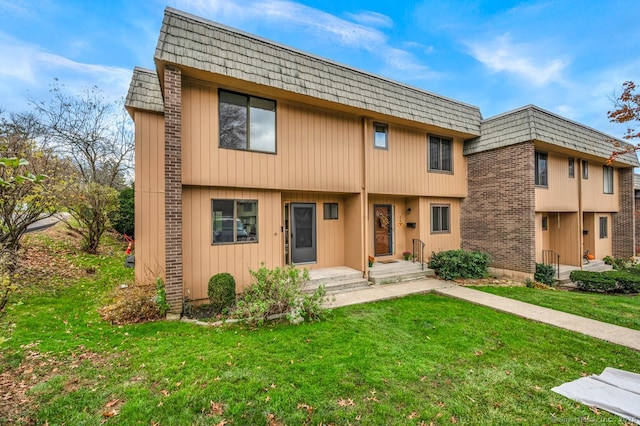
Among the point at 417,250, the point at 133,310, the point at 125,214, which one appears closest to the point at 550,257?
the point at 417,250

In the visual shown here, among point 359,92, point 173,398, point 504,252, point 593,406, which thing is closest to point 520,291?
point 504,252

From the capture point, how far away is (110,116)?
14547 mm

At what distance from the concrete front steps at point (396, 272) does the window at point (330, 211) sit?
7.29 feet

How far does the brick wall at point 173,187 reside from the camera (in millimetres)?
5711

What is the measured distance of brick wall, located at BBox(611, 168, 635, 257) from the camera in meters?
13.9

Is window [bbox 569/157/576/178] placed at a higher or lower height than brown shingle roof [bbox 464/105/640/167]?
lower

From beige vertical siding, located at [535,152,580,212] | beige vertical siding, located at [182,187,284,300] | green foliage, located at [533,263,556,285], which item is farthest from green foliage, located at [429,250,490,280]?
beige vertical siding, located at [182,187,284,300]

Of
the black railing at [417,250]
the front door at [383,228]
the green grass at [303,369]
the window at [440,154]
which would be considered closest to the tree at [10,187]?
the green grass at [303,369]

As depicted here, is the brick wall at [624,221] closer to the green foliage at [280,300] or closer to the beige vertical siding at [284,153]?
the beige vertical siding at [284,153]

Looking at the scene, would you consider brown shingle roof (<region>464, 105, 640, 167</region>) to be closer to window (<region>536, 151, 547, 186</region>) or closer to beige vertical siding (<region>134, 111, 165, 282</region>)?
window (<region>536, 151, 547, 186</region>)

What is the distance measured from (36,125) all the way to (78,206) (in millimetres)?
5206

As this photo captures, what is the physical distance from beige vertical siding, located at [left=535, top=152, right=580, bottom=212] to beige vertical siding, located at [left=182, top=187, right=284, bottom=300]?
1016 centimetres

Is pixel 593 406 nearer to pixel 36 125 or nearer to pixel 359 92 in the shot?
pixel 359 92

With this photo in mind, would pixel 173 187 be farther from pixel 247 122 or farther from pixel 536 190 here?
pixel 536 190
